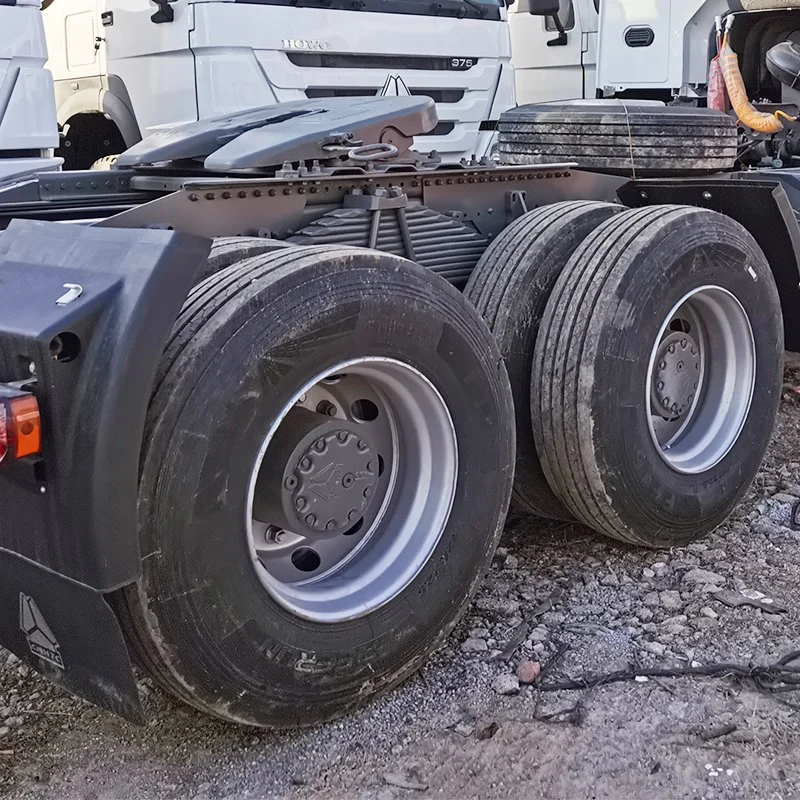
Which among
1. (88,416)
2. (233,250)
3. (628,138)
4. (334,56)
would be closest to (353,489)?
(233,250)

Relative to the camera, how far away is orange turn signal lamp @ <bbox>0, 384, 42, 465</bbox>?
2.01m

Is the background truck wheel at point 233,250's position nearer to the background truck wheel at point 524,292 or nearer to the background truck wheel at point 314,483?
the background truck wheel at point 314,483

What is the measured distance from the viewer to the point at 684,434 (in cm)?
380

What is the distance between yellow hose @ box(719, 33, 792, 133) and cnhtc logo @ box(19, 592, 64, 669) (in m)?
4.32

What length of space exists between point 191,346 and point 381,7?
518cm

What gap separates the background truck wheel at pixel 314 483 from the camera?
2.23 metres

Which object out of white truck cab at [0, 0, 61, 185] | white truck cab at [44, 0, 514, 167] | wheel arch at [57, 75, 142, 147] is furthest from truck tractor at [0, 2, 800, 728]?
wheel arch at [57, 75, 142, 147]

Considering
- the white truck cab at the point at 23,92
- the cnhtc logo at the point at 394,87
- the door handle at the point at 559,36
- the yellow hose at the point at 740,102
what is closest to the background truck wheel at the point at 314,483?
the yellow hose at the point at 740,102

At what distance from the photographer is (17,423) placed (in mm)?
2016

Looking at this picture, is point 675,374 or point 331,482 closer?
point 331,482

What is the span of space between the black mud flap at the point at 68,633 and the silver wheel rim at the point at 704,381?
6.73ft

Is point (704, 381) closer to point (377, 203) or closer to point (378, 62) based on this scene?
point (377, 203)

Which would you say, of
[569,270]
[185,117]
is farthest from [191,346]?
[185,117]

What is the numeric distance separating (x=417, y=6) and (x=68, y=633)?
5.78 metres
